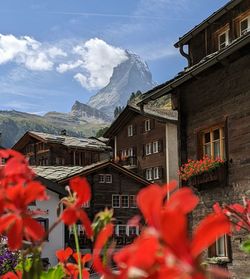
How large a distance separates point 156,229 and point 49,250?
982 inches

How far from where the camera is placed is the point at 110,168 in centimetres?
3244

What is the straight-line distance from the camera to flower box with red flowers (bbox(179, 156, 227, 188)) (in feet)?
40.5

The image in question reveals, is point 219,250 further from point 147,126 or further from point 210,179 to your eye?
point 147,126

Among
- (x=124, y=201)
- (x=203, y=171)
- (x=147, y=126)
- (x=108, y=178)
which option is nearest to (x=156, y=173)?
(x=147, y=126)

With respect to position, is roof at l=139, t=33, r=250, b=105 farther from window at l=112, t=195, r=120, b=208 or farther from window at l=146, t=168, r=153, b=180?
window at l=146, t=168, r=153, b=180

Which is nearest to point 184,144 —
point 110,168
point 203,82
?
point 203,82

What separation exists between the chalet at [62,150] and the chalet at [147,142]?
4.59 m

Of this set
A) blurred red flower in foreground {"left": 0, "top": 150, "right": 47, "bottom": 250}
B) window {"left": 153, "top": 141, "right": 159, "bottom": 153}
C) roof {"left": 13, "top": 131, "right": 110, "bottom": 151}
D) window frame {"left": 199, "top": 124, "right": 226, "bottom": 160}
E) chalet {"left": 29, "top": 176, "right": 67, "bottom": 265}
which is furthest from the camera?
roof {"left": 13, "top": 131, "right": 110, "bottom": 151}

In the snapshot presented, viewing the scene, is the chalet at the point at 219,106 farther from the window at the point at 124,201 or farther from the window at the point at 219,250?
the window at the point at 124,201

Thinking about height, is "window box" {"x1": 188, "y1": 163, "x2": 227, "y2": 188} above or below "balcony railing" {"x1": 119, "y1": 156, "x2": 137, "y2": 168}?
below

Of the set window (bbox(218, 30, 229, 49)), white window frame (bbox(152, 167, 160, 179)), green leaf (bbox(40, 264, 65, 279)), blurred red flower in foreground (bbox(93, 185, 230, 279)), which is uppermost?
window (bbox(218, 30, 229, 49))

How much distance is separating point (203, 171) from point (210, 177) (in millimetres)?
220

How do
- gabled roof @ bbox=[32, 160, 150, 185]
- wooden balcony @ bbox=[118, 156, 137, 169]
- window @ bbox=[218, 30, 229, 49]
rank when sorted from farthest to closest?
wooden balcony @ bbox=[118, 156, 137, 169]
gabled roof @ bbox=[32, 160, 150, 185]
window @ bbox=[218, 30, 229, 49]

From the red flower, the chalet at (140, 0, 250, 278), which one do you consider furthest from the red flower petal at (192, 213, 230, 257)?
the chalet at (140, 0, 250, 278)
